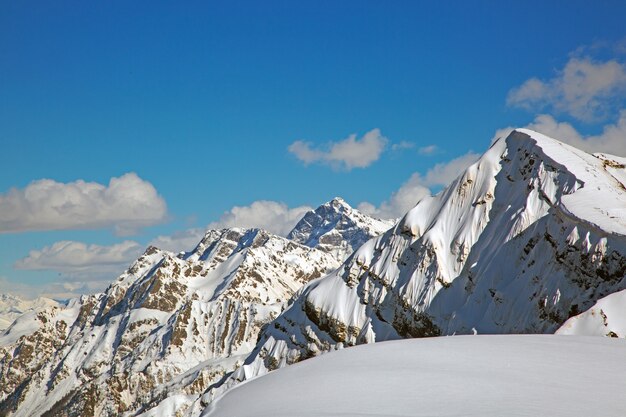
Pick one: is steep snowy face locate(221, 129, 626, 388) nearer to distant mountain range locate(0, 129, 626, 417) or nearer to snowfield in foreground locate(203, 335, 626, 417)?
distant mountain range locate(0, 129, 626, 417)

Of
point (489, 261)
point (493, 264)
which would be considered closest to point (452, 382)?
point (493, 264)

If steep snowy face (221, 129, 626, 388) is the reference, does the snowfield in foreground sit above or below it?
below

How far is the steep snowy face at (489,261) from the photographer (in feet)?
232

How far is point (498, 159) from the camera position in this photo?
→ 105 meters

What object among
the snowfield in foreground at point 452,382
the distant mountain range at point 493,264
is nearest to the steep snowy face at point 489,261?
the distant mountain range at point 493,264

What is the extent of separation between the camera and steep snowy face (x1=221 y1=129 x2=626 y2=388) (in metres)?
70.6

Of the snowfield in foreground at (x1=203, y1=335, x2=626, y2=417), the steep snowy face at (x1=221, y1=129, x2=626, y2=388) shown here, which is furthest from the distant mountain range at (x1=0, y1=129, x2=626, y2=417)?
the snowfield in foreground at (x1=203, y1=335, x2=626, y2=417)

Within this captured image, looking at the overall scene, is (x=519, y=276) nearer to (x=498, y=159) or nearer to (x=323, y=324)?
(x=498, y=159)

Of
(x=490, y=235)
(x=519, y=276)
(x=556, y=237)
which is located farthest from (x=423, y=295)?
(x=556, y=237)

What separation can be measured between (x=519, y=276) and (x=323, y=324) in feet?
163

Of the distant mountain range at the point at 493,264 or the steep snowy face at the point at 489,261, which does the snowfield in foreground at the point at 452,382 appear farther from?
the steep snowy face at the point at 489,261

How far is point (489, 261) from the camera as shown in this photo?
90312 millimetres

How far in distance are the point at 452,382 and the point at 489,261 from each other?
77.0 meters

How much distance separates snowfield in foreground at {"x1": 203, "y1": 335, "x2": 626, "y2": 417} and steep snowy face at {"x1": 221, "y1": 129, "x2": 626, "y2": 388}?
46.9 m
